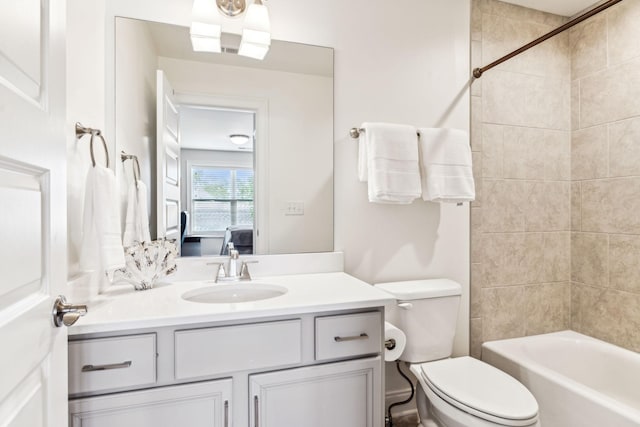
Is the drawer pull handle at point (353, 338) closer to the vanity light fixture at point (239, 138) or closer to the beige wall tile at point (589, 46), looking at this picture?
the vanity light fixture at point (239, 138)

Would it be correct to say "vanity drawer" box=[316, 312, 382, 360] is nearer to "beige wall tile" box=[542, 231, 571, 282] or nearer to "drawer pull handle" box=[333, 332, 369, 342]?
"drawer pull handle" box=[333, 332, 369, 342]

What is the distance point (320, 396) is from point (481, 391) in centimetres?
66

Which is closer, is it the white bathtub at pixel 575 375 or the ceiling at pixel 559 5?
the white bathtub at pixel 575 375

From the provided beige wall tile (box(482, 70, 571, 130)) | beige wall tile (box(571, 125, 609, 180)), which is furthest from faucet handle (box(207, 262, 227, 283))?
beige wall tile (box(571, 125, 609, 180))

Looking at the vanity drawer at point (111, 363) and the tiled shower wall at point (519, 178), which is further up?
the tiled shower wall at point (519, 178)

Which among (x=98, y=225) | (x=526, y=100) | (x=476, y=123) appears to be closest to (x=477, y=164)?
(x=476, y=123)

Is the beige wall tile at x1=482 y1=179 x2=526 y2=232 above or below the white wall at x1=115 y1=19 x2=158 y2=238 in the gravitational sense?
below

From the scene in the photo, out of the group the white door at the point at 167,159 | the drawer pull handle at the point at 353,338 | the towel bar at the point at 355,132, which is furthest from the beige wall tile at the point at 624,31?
the white door at the point at 167,159

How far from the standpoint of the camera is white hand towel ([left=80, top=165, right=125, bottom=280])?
1.13 m

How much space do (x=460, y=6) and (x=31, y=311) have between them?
2352mm

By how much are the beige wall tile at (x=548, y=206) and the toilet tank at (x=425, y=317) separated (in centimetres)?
86

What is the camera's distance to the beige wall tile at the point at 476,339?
2021mm

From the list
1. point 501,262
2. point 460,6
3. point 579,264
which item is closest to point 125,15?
point 460,6

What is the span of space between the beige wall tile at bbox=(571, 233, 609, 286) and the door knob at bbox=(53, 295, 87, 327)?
254 centimetres
